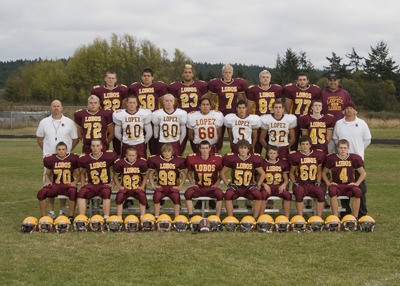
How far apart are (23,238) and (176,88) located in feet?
12.7

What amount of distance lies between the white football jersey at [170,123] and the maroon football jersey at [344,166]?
2488mm

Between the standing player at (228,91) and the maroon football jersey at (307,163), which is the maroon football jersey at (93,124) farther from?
the maroon football jersey at (307,163)

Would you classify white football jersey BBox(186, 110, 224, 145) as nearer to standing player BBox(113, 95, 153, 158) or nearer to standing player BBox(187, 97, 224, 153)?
standing player BBox(187, 97, 224, 153)

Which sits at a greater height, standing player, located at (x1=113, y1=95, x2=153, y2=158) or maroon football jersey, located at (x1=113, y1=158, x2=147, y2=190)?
standing player, located at (x1=113, y1=95, x2=153, y2=158)

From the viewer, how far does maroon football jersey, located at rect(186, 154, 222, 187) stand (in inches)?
336

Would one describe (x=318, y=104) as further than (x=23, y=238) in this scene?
Yes

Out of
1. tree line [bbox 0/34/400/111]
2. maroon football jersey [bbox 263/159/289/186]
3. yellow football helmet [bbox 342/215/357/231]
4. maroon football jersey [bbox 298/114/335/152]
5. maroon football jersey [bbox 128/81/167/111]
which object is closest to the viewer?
yellow football helmet [bbox 342/215/357/231]

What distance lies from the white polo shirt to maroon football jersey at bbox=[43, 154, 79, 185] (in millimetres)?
460

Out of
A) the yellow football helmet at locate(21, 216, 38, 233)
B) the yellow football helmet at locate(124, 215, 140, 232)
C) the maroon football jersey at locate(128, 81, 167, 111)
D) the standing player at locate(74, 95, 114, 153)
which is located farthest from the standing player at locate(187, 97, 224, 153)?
the yellow football helmet at locate(21, 216, 38, 233)

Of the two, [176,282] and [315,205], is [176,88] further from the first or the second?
[176,282]

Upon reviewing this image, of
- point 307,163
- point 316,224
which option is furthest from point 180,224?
point 307,163

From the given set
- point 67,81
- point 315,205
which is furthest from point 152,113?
point 67,81

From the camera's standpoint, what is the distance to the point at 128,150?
337 inches

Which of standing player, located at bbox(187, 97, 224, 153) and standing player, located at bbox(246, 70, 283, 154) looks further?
standing player, located at bbox(246, 70, 283, 154)
